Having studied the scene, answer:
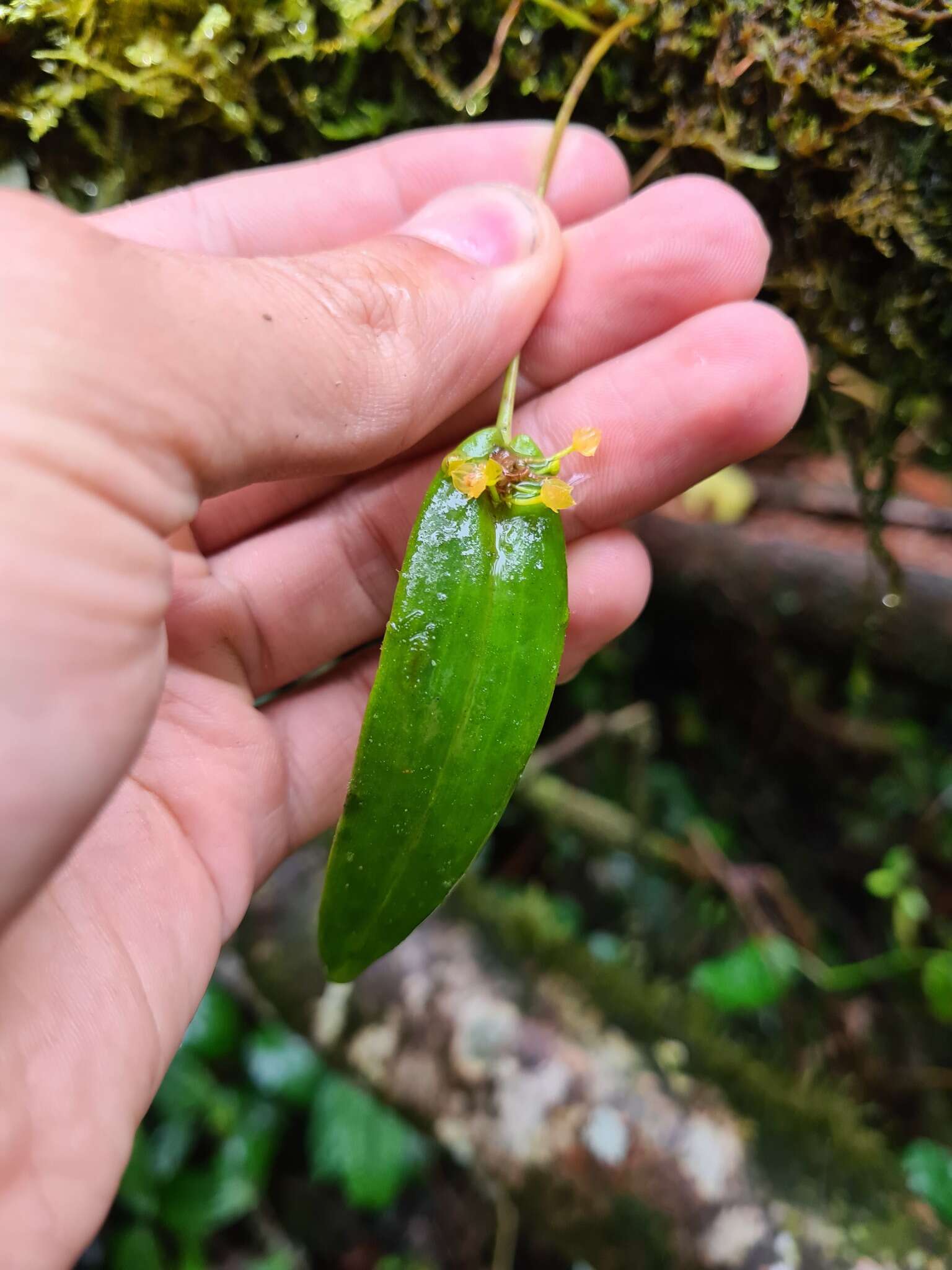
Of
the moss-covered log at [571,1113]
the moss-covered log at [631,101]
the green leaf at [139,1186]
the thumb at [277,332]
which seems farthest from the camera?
the green leaf at [139,1186]

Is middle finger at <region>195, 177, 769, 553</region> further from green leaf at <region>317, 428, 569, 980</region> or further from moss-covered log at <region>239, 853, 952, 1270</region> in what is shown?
moss-covered log at <region>239, 853, 952, 1270</region>

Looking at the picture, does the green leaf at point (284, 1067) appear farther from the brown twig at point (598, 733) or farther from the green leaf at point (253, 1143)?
the brown twig at point (598, 733)

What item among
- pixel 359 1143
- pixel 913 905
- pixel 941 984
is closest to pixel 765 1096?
pixel 941 984

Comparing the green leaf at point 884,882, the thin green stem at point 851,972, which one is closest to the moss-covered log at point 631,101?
the green leaf at point 884,882

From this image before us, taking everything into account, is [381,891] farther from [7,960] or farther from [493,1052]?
[493,1052]

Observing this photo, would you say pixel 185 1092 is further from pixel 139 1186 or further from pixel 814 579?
pixel 814 579

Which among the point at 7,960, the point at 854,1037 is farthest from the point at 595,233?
the point at 854,1037

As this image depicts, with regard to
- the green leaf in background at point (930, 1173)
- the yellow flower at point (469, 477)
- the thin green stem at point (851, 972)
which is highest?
the yellow flower at point (469, 477)

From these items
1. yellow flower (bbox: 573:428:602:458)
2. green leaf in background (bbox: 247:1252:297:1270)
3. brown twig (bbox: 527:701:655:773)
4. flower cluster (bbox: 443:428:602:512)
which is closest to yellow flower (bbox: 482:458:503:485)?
flower cluster (bbox: 443:428:602:512)
